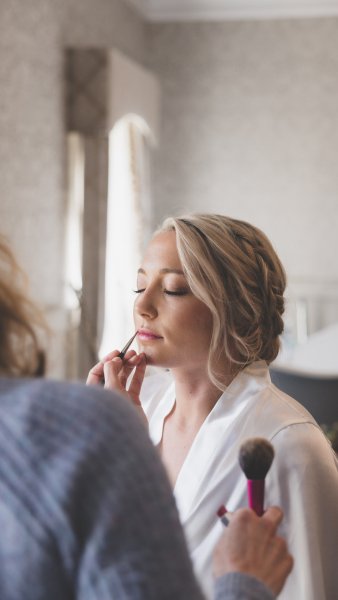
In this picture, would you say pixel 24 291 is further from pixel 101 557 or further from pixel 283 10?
pixel 283 10

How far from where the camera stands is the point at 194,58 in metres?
5.52

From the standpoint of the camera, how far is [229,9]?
17.7ft

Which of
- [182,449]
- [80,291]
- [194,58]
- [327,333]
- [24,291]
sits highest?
[194,58]

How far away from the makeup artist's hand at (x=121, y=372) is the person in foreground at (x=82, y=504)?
2.95 ft

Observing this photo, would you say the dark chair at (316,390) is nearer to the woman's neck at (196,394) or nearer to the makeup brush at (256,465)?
the woman's neck at (196,394)

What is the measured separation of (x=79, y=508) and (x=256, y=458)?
1.13ft

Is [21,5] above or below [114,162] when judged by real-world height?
above

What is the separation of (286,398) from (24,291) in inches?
34.5

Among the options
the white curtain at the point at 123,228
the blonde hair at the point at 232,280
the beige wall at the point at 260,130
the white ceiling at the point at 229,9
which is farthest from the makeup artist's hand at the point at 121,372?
the white ceiling at the point at 229,9

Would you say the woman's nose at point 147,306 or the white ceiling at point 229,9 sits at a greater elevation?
the white ceiling at point 229,9

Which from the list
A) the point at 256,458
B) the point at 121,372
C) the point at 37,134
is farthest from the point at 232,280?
the point at 37,134

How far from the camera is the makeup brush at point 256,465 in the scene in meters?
0.90

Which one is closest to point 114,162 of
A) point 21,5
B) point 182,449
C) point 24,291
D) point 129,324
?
point 129,324

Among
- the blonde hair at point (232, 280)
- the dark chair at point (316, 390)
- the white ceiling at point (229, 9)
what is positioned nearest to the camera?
the blonde hair at point (232, 280)
